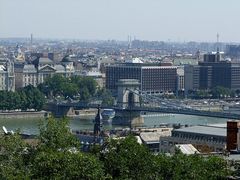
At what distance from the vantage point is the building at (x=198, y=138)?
25.3 m

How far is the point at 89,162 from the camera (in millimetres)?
12734

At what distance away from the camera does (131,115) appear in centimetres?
4669

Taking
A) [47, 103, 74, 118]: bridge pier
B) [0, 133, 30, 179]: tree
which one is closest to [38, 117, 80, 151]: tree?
[0, 133, 30, 179]: tree

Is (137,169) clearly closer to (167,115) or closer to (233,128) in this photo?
(233,128)

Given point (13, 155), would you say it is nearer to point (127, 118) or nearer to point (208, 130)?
point (208, 130)

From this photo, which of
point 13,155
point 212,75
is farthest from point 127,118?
point 13,155

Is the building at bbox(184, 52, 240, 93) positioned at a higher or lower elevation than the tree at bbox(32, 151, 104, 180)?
lower

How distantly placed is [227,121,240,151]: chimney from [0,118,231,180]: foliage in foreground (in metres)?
3.22

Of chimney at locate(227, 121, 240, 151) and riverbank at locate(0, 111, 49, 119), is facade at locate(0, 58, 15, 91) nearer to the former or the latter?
riverbank at locate(0, 111, 49, 119)

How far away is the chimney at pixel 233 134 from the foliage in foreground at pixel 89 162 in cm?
322

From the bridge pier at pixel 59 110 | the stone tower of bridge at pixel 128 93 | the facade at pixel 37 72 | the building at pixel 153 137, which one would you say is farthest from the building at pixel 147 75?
the building at pixel 153 137

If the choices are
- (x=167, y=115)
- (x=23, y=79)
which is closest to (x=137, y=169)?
(x=167, y=115)

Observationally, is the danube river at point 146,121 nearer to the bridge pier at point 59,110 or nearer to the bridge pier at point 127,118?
the bridge pier at point 127,118

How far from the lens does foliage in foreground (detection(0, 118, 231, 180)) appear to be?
1274 centimetres
